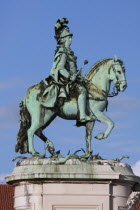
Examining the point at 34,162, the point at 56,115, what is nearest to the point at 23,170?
the point at 34,162

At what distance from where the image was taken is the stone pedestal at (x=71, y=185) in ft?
89.1

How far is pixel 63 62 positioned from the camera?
28.8 metres

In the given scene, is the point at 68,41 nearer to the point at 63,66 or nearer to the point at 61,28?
the point at 61,28

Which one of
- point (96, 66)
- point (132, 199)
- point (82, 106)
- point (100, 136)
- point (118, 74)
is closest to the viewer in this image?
point (132, 199)

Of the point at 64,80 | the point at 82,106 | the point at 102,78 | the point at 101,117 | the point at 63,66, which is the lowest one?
the point at 101,117

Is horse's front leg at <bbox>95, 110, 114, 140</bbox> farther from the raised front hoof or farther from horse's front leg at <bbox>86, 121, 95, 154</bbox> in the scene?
horse's front leg at <bbox>86, 121, 95, 154</bbox>

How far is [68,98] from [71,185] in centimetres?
289

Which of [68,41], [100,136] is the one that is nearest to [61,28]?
[68,41]

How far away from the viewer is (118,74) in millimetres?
28781

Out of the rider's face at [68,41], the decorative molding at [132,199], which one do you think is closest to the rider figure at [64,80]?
the rider's face at [68,41]

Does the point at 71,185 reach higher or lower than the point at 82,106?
lower

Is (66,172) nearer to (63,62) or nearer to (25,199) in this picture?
(25,199)

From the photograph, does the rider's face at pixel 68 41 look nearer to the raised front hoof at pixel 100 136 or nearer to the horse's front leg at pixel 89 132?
the horse's front leg at pixel 89 132

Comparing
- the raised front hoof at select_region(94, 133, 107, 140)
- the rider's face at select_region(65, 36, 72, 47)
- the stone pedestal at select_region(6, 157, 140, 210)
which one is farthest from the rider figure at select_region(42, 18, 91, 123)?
the stone pedestal at select_region(6, 157, 140, 210)
